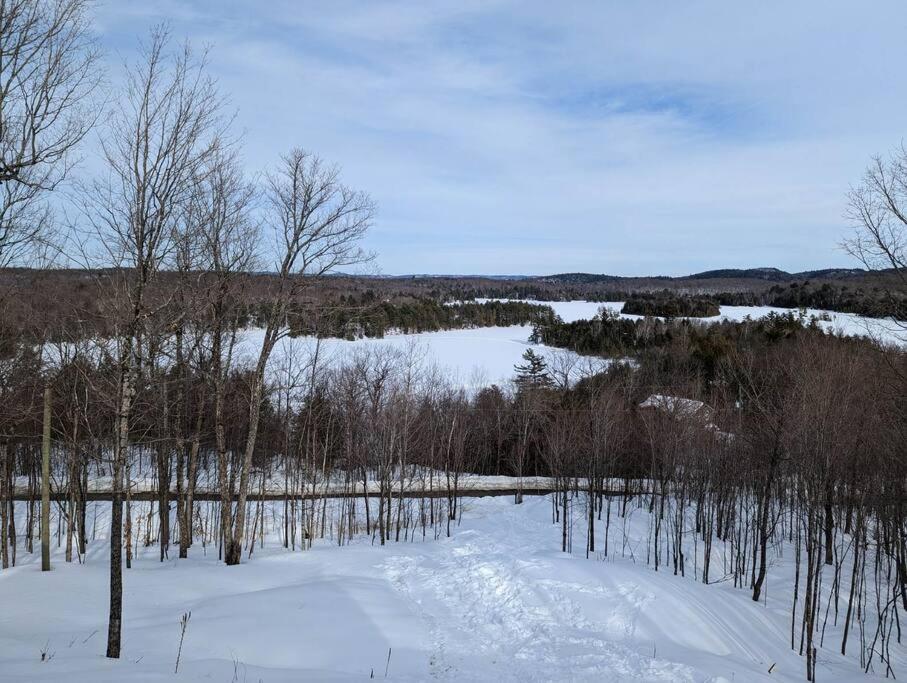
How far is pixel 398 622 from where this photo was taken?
1182 cm

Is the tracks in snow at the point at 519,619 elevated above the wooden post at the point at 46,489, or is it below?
below

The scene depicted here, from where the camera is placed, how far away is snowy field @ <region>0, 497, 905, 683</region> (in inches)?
362

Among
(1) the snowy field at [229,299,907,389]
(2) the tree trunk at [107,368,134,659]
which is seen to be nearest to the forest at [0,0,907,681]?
(2) the tree trunk at [107,368,134,659]

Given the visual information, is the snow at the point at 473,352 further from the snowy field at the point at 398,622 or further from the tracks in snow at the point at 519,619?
the snowy field at the point at 398,622

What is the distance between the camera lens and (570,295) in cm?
16275

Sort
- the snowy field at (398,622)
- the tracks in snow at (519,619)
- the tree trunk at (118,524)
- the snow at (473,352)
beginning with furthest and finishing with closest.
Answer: the snow at (473,352), the tracks in snow at (519,619), the snowy field at (398,622), the tree trunk at (118,524)

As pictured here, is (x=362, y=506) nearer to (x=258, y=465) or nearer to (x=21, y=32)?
(x=258, y=465)

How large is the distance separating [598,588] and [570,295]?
15268 centimetres

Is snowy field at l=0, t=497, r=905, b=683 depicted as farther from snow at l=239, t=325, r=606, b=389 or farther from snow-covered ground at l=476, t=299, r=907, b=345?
snow at l=239, t=325, r=606, b=389

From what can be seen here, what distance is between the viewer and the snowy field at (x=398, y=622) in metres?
9.20

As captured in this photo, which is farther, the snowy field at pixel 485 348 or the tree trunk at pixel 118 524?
the snowy field at pixel 485 348

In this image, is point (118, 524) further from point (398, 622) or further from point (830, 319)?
point (830, 319)

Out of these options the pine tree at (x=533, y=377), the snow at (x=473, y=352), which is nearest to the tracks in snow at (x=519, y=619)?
the snow at (x=473, y=352)

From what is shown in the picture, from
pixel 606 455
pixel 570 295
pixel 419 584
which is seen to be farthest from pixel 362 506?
pixel 570 295
